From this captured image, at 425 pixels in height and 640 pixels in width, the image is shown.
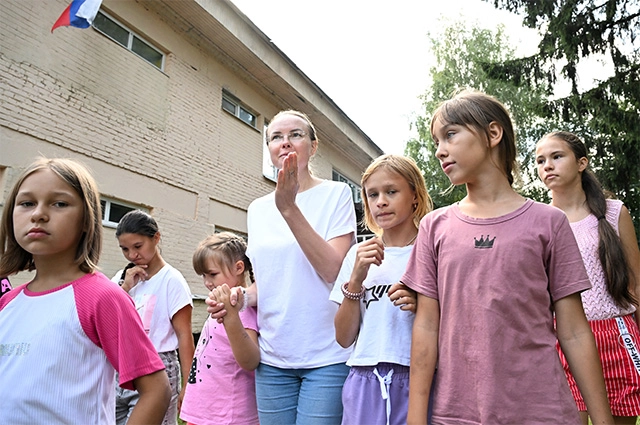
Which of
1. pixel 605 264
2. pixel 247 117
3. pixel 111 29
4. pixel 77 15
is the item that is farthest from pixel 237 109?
pixel 605 264

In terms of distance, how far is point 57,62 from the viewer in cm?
684

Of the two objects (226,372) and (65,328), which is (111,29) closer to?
(226,372)

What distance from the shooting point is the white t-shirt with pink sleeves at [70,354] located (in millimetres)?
1480

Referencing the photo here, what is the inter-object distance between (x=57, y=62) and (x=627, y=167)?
10.1 meters

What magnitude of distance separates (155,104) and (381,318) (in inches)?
300

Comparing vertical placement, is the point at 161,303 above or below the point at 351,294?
above

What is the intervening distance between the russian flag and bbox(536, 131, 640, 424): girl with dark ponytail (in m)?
6.13

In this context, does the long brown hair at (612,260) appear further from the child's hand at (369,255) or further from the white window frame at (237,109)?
the white window frame at (237,109)

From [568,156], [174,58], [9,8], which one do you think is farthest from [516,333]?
[174,58]

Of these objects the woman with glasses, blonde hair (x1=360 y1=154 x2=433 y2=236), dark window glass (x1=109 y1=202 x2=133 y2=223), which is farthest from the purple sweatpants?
dark window glass (x1=109 y1=202 x2=133 y2=223)

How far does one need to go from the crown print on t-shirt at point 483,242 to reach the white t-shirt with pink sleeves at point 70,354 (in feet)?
3.67

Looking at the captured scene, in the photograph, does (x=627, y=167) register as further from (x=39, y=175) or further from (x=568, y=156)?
(x=39, y=175)

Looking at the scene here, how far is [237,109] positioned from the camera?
1109cm

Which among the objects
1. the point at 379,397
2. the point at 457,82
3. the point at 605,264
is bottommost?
the point at 379,397
